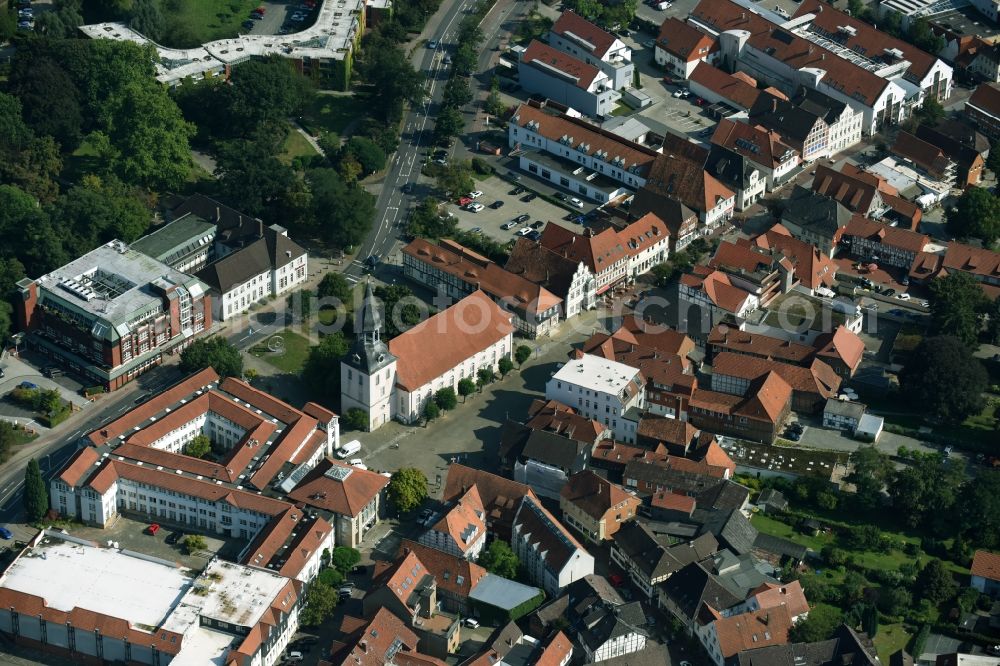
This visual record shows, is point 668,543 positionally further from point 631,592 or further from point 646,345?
point 646,345

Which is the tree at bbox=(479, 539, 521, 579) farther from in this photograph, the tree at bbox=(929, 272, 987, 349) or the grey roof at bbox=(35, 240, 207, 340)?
the tree at bbox=(929, 272, 987, 349)

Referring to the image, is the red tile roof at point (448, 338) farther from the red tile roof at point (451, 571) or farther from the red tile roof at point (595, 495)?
the red tile roof at point (451, 571)

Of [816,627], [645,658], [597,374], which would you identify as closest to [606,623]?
[645,658]

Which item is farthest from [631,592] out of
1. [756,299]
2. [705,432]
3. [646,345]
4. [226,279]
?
[226,279]

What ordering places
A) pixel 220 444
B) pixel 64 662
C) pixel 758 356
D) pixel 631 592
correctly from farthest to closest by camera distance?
pixel 758 356
pixel 220 444
pixel 631 592
pixel 64 662

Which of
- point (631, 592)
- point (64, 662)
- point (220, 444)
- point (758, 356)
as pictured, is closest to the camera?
point (64, 662)

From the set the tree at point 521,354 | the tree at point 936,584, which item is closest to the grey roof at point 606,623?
the tree at point 936,584
